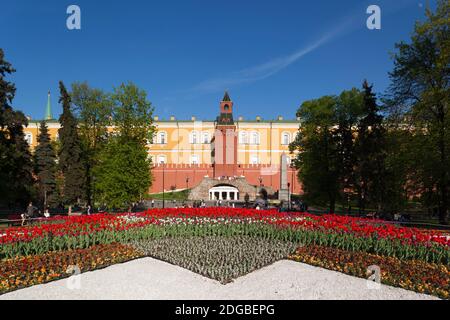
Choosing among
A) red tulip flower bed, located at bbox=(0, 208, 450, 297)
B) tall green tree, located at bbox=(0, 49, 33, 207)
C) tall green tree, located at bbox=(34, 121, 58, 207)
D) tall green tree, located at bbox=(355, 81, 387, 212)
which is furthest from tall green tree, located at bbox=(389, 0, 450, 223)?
tall green tree, located at bbox=(34, 121, 58, 207)

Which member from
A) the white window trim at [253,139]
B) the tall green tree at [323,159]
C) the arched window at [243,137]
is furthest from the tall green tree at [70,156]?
the white window trim at [253,139]

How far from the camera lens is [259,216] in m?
16.4

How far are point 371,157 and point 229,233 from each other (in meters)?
16.4

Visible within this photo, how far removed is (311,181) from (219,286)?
72.9 ft

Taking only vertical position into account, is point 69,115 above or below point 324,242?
above

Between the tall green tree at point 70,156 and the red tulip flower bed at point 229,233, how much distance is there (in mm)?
16105

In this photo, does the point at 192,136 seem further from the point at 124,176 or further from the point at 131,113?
the point at 124,176

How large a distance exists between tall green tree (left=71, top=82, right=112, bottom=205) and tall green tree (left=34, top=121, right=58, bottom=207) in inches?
168

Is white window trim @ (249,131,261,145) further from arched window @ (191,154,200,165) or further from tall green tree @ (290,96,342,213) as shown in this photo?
tall green tree @ (290,96,342,213)

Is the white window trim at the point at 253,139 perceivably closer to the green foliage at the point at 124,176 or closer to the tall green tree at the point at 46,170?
the tall green tree at the point at 46,170

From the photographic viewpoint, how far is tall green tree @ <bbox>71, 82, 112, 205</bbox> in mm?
34625

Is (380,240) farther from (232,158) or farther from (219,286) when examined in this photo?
(232,158)

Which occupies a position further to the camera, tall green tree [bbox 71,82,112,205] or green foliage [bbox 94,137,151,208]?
tall green tree [bbox 71,82,112,205]
